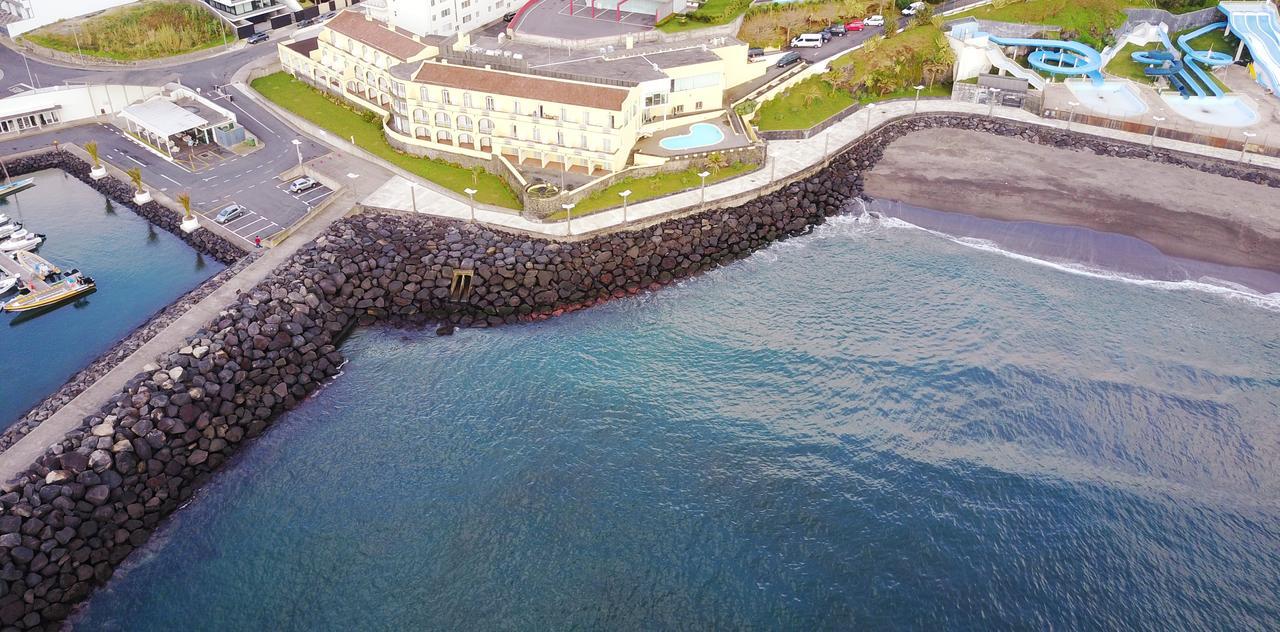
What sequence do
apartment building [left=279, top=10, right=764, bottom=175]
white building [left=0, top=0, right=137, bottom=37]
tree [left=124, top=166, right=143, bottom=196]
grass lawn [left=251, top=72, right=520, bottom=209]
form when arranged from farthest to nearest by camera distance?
white building [left=0, top=0, right=137, bottom=37], apartment building [left=279, top=10, right=764, bottom=175], grass lawn [left=251, top=72, right=520, bottom=209], tree [left=124, top=166, right=143, bottom=196]

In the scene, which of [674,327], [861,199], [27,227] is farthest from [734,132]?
[27,227]

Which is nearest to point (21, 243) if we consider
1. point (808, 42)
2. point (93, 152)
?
point (93, 152)

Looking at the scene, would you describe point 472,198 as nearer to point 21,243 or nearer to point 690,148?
point 690,148

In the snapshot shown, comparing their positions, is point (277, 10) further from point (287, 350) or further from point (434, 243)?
point (287, 350)

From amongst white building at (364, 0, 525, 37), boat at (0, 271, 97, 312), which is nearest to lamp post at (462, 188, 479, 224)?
white building at (364, 0, 525, 37)

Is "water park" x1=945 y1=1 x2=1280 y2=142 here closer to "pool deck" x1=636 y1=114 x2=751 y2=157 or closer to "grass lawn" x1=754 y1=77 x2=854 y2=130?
"grass lawn" x1=754 y1=77 x2=854 y2=130

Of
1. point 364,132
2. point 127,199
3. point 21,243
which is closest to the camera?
point 21,243

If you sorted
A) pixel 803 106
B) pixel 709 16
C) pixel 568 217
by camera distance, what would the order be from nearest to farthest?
pixel 568 217 → pixel 803 106 → pixel 709 16

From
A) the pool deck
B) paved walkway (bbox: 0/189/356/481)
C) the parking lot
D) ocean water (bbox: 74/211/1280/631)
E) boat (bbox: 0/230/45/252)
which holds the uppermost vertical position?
the pool deck
